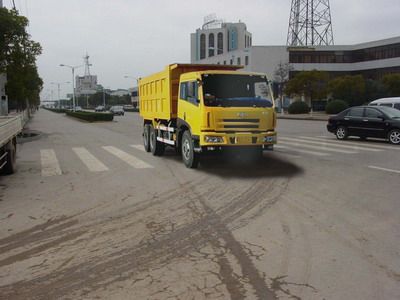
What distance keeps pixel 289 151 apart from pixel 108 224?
10212mm

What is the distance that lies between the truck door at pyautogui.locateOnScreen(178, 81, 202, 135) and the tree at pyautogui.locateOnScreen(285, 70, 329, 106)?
49.9 meters

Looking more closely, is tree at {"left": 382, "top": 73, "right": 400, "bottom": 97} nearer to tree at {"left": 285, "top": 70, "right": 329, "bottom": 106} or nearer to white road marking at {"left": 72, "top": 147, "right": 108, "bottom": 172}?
tree at {"left": 285, "top": 70, "right": 329, "bottom": 106}

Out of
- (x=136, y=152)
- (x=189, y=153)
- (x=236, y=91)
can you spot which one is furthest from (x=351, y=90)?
(x=189, y=153)

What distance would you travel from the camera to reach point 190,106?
11.5 m

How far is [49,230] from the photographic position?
6.26 meters

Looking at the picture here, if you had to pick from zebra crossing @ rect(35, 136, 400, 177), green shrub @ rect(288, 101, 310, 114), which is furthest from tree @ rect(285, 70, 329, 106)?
zebra crossing @ rect(35, 136, 400, 177)

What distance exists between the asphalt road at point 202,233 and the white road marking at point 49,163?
0.56 feet

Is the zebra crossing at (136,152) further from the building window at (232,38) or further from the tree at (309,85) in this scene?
the building window at (232,38)

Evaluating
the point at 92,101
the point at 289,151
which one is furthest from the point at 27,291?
the point at 92,101

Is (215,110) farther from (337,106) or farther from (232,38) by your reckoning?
(232,38)

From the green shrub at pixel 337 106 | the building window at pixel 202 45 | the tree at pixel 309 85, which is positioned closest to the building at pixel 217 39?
the building window at pixel 202 45

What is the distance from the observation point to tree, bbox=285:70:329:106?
5975 centimetres

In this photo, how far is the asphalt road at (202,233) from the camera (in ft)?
14.2

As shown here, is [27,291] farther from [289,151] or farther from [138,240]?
[289,151]
